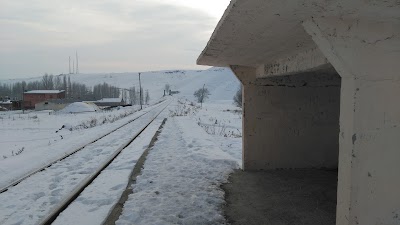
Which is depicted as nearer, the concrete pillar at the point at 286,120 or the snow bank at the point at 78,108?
the concrete pillar at the point at 286,120

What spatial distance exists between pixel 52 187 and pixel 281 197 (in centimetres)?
402

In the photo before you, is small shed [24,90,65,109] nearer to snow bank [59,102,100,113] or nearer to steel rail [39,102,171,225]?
snow bank [59,102,100,113]

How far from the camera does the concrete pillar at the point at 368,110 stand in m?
3.01

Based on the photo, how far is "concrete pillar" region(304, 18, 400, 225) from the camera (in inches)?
118

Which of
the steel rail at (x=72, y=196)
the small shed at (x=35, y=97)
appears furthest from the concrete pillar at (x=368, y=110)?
the small shed at (x=35, y=97)

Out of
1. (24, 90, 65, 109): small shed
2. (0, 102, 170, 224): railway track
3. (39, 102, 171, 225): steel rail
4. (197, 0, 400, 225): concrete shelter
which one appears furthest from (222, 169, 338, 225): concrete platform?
(24, 90, 65, 109): small shed

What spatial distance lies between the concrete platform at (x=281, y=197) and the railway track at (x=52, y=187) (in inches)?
98.3

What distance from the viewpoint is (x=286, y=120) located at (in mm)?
7184

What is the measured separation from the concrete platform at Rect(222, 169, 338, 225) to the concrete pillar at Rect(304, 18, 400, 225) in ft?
5.04

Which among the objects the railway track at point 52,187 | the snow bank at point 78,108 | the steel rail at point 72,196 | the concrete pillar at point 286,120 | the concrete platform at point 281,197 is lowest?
the snow bank at point 78,108

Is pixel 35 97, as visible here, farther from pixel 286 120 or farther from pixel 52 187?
pixel 286 120

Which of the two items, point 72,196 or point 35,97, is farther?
point 35,97

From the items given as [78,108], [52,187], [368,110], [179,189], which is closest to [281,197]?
[179,189]

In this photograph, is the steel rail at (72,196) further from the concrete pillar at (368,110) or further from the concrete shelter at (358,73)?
the concrete pillar at (368,110)
